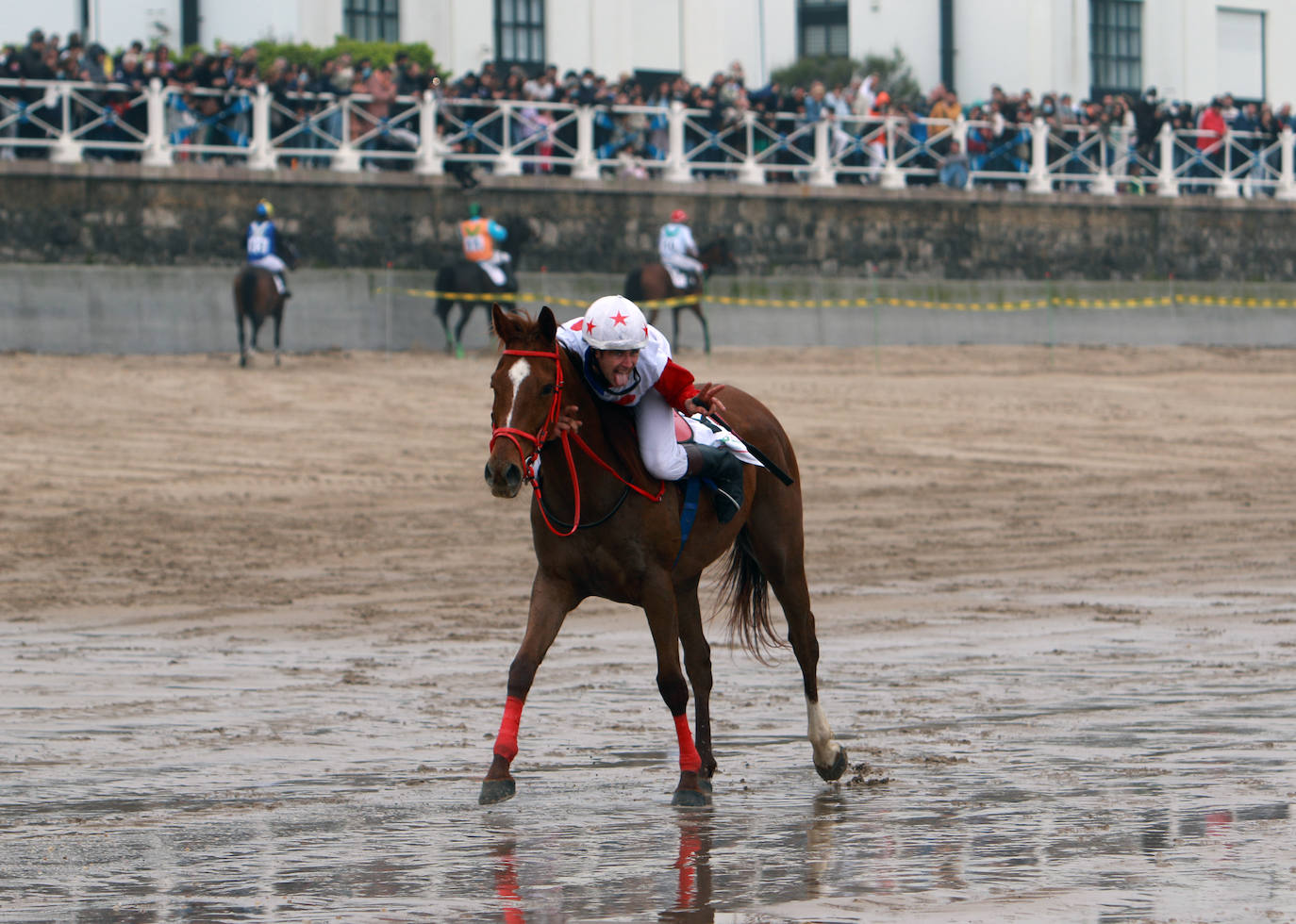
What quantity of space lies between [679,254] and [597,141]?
2435 millimetres

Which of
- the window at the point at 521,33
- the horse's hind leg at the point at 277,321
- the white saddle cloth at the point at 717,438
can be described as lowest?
the white saddle cloth at the point at 717,438

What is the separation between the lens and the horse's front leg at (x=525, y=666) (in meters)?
7.45

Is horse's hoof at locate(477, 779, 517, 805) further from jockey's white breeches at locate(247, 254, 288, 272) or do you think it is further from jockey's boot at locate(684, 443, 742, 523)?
jockey's white breeches at locate(247, 254, 288, 272)

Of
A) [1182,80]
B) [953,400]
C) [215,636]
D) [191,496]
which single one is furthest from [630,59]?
[215,636]

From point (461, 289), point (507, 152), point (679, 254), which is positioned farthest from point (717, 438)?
point (507, 152)

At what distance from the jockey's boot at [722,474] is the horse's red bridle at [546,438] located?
0.26m

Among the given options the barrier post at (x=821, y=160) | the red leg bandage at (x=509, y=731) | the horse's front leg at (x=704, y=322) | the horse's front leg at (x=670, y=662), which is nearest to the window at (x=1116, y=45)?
the barrier post at (x=821, y=160)

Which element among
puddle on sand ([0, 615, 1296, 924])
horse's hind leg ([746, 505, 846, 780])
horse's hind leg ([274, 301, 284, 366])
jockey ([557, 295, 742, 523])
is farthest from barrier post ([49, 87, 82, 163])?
jockey ([557, 295, 742, 523])

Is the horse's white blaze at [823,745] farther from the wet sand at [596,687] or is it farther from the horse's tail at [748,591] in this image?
the horse's tail at [748,591]

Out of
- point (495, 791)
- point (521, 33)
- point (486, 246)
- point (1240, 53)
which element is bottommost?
point (495, 791)

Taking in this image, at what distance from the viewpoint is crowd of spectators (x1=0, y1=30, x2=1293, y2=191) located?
27.1 meters

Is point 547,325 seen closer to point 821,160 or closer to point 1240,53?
point 821,160

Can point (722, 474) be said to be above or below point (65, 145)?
below

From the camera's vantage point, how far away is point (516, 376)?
7.30 m
